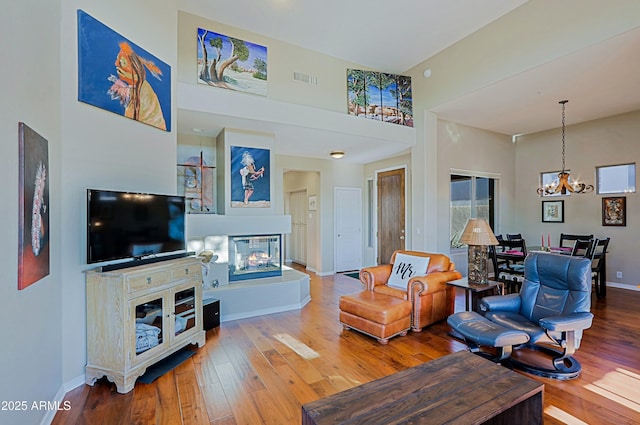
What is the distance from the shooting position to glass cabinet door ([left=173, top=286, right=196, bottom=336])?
9.60 feet

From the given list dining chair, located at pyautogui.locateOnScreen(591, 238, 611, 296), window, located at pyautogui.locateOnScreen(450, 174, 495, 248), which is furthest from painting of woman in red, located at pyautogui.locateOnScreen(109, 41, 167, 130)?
dining chair, located at pyautogui.locateOnScreen(591, 238, 611, 296)

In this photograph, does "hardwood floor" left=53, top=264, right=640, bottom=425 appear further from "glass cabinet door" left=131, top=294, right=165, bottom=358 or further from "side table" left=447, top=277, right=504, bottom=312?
"side table" left=447, top=277, right=504, bottom=312

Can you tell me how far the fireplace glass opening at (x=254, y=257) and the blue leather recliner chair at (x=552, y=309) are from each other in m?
2.92

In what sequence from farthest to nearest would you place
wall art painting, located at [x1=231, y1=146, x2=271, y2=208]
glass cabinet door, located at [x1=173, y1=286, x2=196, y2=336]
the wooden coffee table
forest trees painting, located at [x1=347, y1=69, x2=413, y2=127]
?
1. forest trees painting, located at [x1=347, y1=69, x2=413, y2=127]
2. wall art painting, located at [x1=231, y1=146, x2=271, y2=208]
3. glass cabinet door, located at [x1=173, y1=286, x2=196, y2=336]
4. the wooden coffee table

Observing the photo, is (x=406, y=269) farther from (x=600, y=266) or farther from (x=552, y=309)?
(x=600, y=266)

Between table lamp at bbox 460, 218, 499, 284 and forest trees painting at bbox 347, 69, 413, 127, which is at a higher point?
forest trees painting at bbox 347, 69, 413, 127

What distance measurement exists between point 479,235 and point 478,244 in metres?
0.11

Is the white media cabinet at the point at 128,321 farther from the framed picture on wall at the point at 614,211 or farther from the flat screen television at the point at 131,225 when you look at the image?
the framed picture on wall at the point at 614,211

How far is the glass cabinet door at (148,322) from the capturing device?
252 centimetres

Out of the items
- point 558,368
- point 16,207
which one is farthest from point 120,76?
point 558,368

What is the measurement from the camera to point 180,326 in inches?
117

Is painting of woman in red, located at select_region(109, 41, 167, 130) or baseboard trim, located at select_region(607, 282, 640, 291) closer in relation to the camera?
painting of woman in red, located at select_region(109, 41, 167, 130)

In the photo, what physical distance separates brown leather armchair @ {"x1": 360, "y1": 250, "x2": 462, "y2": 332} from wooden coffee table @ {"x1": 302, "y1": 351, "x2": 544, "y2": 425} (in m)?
1.55

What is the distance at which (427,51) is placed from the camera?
498cm
